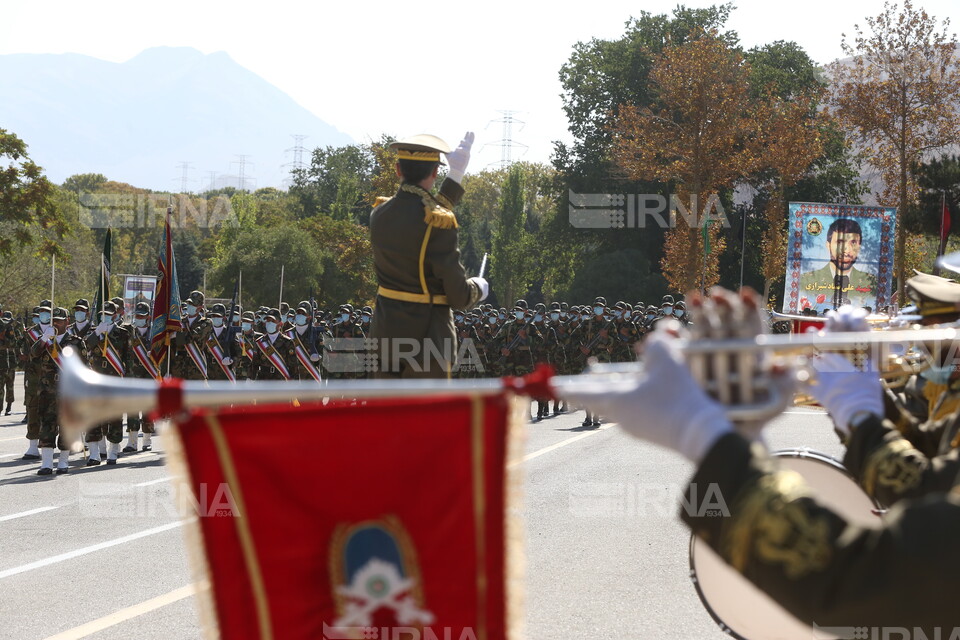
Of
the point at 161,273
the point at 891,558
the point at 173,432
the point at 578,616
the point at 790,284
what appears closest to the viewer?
the point at 891,558

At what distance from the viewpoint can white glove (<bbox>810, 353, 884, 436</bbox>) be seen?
2.64 metres

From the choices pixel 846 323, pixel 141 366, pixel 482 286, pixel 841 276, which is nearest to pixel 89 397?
pixel 846 323

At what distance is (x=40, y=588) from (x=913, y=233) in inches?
1132

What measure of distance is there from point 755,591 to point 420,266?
222 cm

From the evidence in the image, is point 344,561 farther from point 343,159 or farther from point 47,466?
point 343,159

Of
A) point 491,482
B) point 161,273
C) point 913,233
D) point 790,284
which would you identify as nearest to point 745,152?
point 913,233

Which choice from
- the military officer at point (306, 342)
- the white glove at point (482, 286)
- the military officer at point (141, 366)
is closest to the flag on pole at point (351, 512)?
the white glove at point (482, 286)

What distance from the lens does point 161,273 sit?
13.0 metres

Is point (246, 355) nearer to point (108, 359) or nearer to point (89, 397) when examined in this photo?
point (108, 359)

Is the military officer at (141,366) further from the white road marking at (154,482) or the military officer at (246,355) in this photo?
the white road marking at (154,482)

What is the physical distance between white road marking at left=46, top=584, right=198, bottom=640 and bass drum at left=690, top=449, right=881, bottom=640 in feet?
8.58

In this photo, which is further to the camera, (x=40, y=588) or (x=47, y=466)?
(x=47, y=466)

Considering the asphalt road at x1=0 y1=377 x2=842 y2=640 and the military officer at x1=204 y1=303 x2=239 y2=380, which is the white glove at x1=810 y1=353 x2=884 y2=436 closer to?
the asphalt road at x1=0 y1=377 x2=842 y2=640

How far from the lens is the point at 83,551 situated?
7.28 metres
